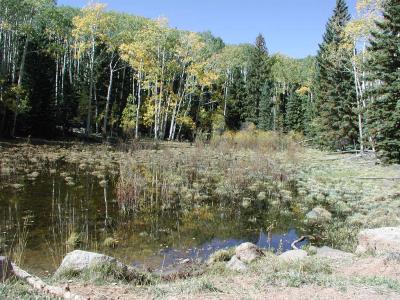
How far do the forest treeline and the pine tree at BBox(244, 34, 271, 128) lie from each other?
10.6 inches

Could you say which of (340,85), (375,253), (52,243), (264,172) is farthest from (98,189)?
(340,85)

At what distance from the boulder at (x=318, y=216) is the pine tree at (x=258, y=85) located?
39286 millimetres

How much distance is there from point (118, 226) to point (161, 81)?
2718cm

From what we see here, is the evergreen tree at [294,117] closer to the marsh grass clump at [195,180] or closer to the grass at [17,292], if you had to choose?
the marsh grass clump at [195,180]

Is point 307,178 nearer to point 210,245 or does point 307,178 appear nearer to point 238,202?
point 238,202

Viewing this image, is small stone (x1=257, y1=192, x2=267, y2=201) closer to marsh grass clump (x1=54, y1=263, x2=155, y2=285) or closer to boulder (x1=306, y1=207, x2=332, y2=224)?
boulder (x1=306, y1=207, x2=332, y2=224)

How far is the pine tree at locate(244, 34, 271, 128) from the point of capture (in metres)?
52.5

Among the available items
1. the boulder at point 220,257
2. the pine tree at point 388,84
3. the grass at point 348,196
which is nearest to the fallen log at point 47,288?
the boulder at point 220,257

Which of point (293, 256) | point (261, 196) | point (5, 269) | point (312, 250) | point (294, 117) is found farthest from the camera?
point (294, 117)

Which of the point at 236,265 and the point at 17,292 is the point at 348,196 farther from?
the point at 17,292

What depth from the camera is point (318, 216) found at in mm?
12281

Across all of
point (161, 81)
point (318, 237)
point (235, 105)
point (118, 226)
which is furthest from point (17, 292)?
point (235, 105)

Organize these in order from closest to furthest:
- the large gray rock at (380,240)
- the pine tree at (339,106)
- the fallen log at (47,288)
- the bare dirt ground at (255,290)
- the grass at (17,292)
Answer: the grass at (17,292)
the fallen log at (47,288)
the bare dirt ground at (255,290)
the large gray rock at (380,240)
the pine tree at (339,106)

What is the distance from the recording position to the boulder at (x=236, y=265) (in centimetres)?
724
